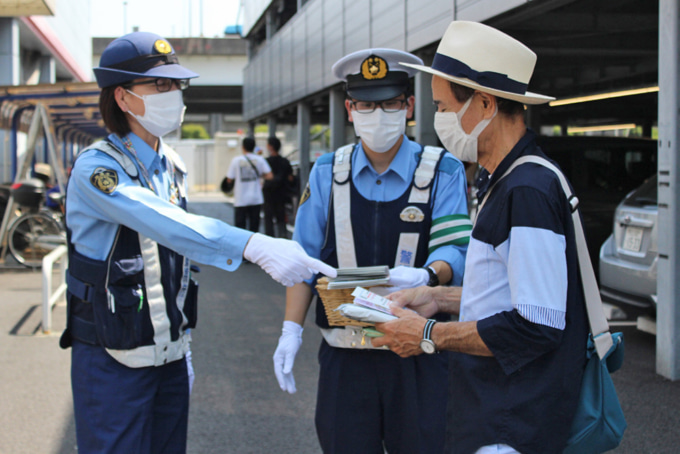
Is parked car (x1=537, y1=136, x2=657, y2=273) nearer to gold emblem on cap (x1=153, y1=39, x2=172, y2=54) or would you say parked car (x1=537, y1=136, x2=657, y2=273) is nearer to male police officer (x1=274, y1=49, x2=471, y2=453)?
male police officer (x1=274, y1=49, x2=471, y2=453)

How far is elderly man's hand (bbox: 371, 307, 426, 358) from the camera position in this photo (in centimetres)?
196

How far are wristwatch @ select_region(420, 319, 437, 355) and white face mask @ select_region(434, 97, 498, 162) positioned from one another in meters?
0.52

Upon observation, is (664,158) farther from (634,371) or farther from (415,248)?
(415,248)

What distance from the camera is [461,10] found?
8695 mm

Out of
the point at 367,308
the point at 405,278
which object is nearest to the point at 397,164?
the point at 405,278

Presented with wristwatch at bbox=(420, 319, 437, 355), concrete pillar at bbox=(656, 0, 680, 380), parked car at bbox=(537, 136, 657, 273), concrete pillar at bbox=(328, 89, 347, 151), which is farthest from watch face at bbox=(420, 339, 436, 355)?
concrete pillar at bbox=(328, 89, 347, 151)

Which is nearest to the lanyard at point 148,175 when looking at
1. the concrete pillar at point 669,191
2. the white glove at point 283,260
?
the white glove at point 283,260

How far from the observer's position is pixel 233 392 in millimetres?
5191

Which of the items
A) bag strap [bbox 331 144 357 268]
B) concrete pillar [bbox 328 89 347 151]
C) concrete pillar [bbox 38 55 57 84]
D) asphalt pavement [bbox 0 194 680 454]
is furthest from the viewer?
concrete pillar [bbox 38 55 57 84]

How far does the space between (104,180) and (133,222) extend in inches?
6.9

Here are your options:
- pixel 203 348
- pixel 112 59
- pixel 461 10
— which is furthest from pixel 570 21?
pixel 112 59

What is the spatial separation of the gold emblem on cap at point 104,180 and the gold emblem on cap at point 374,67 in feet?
3.53

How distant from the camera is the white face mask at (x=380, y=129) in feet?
9.02

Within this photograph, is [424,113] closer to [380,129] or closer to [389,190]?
[380,129]
